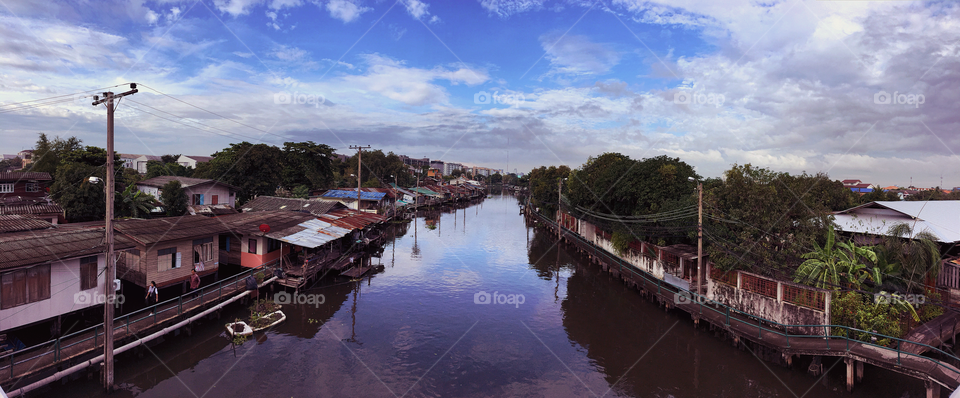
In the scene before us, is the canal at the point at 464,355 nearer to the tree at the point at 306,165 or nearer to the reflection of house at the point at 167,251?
the reflection of house at the point at 167,251

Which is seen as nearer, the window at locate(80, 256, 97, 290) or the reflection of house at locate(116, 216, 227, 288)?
the window at locate(80, 256, 97, 290)

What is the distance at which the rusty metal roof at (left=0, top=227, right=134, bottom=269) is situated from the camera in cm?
1220

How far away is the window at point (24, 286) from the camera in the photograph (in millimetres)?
12039

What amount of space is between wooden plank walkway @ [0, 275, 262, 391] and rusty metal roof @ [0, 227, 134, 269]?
2549mm

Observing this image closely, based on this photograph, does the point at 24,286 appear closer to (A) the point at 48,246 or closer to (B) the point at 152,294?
(A) the point at 48,246

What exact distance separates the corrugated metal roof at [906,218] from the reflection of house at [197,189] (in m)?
50.9

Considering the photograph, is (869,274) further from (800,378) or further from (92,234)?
(92,234)

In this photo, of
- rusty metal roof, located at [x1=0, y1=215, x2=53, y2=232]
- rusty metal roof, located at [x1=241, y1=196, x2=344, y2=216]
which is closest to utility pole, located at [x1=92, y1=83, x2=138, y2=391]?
rusty metal roof, located at [x1=0, y1=215, x2=53, y2=232]

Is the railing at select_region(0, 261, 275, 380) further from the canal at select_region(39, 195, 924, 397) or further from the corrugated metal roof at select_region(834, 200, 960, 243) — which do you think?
the corrugated metal roof at select_region(834, 200, 960, 243)

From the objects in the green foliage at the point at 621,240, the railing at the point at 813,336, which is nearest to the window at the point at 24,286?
the railing at the point at 813,336

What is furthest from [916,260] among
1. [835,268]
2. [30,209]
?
[30,209]

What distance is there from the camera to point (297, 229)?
24.0m

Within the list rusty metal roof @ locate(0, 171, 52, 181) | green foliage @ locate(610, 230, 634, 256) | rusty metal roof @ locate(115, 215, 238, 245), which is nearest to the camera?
rusty metal roof @ locate(115, 215, 238, 245)

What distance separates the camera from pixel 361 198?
54.8 meters
